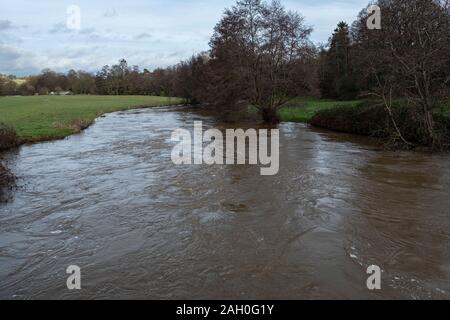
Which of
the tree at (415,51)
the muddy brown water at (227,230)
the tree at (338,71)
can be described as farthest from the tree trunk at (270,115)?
the tree at (338,71)

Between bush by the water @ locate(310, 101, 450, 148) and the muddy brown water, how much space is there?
3437 mm

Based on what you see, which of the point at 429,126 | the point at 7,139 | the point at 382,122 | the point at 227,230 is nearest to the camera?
the point at 227,230

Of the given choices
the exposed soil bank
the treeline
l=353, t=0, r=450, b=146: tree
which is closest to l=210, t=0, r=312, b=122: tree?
l=353, t=0, r=450, b=146: tree

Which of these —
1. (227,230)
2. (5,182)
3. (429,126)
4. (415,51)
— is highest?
(415,51)

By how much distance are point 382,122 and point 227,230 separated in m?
16.3

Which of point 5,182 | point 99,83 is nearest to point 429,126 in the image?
point 5,182

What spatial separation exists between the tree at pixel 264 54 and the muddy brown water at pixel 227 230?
54.2ft

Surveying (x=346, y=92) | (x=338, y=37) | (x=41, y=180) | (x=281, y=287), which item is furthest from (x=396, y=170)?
(x=338, y=37)

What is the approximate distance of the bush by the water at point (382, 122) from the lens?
18.4m

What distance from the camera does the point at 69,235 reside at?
8.27 m

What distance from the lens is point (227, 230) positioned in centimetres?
838

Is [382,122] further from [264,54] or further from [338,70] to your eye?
[338,70]
